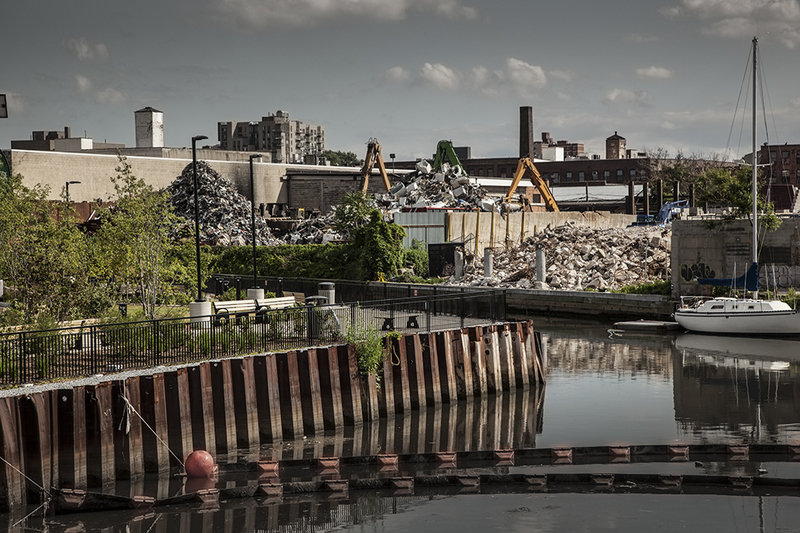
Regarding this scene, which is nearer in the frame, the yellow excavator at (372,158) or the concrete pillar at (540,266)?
the concrete pillar at (540,266)

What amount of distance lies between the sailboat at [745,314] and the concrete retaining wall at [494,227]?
20.3 metres

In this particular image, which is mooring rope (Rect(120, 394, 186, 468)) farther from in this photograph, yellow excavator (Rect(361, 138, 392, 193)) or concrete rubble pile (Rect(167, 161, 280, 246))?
yellow excavator (Rect(361, 138, 392, 193))

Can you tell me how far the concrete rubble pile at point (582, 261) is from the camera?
185 ft

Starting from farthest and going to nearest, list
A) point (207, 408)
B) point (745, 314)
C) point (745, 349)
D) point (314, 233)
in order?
point (314, 233), point (745, 314), point (745, 349), point (207, 408)

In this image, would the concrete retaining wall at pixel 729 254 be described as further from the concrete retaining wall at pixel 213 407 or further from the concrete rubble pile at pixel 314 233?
the concrete rubble pile at pixel 314 233

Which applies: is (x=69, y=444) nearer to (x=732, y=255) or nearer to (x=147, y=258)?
(x=147, y=258)

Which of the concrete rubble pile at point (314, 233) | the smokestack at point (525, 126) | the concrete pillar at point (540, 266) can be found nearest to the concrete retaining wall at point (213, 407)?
the concrete pillar at point (540, 266)

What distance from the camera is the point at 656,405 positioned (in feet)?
92.3

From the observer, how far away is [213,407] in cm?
2047

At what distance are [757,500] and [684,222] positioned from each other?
112 ft

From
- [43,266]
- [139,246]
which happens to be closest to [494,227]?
[139,246]

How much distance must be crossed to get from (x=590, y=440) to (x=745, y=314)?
21.3m

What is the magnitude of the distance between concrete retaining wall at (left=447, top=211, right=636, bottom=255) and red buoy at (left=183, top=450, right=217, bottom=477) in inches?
1731

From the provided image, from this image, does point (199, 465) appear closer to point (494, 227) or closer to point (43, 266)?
point (43, 266)
